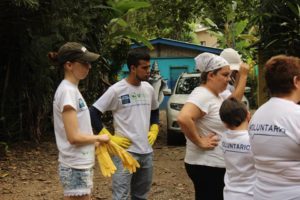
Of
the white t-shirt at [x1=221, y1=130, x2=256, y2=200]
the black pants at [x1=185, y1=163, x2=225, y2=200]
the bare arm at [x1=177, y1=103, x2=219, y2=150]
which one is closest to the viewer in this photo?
the white t-shirt at [x1=221, y1=130, x2=256, y2=200]

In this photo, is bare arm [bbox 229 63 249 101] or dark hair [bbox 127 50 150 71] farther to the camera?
dark hair [bbox 127 50 150 71]

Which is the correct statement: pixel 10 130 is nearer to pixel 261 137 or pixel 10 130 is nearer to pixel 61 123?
pixel 61 123

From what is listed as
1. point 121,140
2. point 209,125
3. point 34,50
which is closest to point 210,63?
point 209,125

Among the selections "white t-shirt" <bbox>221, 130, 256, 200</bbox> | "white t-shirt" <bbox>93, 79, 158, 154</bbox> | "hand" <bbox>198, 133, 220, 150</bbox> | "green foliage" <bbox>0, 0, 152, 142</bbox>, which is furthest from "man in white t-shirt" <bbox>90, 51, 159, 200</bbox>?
"green foliage" <bbox>0, 0, 152, 142</bbox>

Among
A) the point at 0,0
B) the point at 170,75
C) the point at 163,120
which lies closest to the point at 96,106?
the point at 0,0

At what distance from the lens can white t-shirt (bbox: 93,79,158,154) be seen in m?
4.47

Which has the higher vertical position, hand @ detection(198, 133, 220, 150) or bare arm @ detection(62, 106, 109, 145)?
bare arm @ detection(62, 106, 109, 145)

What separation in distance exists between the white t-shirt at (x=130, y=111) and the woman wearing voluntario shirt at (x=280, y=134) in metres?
1.75

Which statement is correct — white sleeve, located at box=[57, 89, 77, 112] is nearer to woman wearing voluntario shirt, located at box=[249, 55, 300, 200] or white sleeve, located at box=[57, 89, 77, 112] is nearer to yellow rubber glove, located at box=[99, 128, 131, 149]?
yellow rubber glove, located at box=[99, 128, 131, 149]

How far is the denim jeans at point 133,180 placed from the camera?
172 inches

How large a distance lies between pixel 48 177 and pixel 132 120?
418 centimetres

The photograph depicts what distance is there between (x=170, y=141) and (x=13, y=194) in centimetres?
532

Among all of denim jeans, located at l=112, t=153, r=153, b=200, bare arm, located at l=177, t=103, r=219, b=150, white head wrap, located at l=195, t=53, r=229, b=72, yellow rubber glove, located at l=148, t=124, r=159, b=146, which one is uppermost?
white head wrap, located at l=195, t=53, r=229, b=72

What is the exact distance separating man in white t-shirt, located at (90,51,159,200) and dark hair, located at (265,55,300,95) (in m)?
1.82
